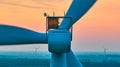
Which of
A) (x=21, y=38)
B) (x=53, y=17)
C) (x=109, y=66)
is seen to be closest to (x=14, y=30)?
(x=21, y=38)

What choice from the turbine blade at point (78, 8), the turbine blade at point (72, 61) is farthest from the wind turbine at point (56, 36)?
the turbine blade at point (72, 61)

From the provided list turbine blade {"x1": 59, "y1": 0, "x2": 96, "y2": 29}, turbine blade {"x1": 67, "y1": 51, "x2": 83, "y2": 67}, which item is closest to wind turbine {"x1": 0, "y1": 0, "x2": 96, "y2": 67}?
turbine blade {"x1": 59, "y1": 0, "x2": 96, "y2": 29}

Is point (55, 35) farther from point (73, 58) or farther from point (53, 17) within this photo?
point (73, 58)

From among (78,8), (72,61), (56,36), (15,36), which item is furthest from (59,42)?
(72,61)

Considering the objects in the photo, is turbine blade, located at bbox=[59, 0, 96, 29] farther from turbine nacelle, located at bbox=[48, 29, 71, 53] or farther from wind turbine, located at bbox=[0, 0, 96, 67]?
turbine nacelle, located at bbox=[48, 29, 71, 53]

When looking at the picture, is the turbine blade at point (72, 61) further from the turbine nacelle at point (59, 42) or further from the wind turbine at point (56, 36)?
the turbine nacelle at point (59, 42)

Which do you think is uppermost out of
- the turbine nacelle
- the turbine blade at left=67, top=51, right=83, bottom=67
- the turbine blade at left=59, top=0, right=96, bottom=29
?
the turbine blade at left=59, top=0, right=96, bottom=29

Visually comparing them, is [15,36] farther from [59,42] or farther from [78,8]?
[78,8]
